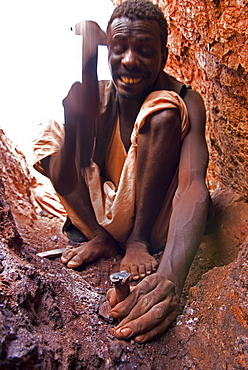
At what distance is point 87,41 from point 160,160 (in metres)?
0.56

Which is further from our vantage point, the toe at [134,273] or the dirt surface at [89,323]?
the toe at [134,273]

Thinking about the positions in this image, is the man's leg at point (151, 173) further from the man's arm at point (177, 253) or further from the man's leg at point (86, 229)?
the man's leg at point (86, 229)

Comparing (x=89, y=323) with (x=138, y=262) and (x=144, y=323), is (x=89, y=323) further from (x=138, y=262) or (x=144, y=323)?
(x=138, y=262)

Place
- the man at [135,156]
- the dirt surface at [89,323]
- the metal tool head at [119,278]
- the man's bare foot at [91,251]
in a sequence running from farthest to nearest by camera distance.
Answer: the man's bare foot at [91,251]
the man at [135,156]
the metal tool head at [119,278]
the dirt surface at [89,323]

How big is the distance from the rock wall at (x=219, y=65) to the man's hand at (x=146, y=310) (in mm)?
1017

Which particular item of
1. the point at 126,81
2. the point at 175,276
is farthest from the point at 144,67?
the point at 175,276

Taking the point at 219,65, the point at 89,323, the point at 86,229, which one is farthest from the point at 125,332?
the point at 219,65

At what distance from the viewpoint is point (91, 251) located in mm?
1721

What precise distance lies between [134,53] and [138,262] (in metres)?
0.89

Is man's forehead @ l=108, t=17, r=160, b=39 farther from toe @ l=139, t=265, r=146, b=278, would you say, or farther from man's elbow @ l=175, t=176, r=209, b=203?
toe @ l=139, t=265, r=146, b=278

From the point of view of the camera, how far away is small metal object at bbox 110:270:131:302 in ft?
3.30

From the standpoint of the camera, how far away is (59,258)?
1806mm

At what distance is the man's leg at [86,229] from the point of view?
1.71 m

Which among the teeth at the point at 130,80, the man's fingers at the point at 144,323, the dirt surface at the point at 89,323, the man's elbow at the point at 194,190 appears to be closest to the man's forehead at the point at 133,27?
the teeth at the point at 130,80
